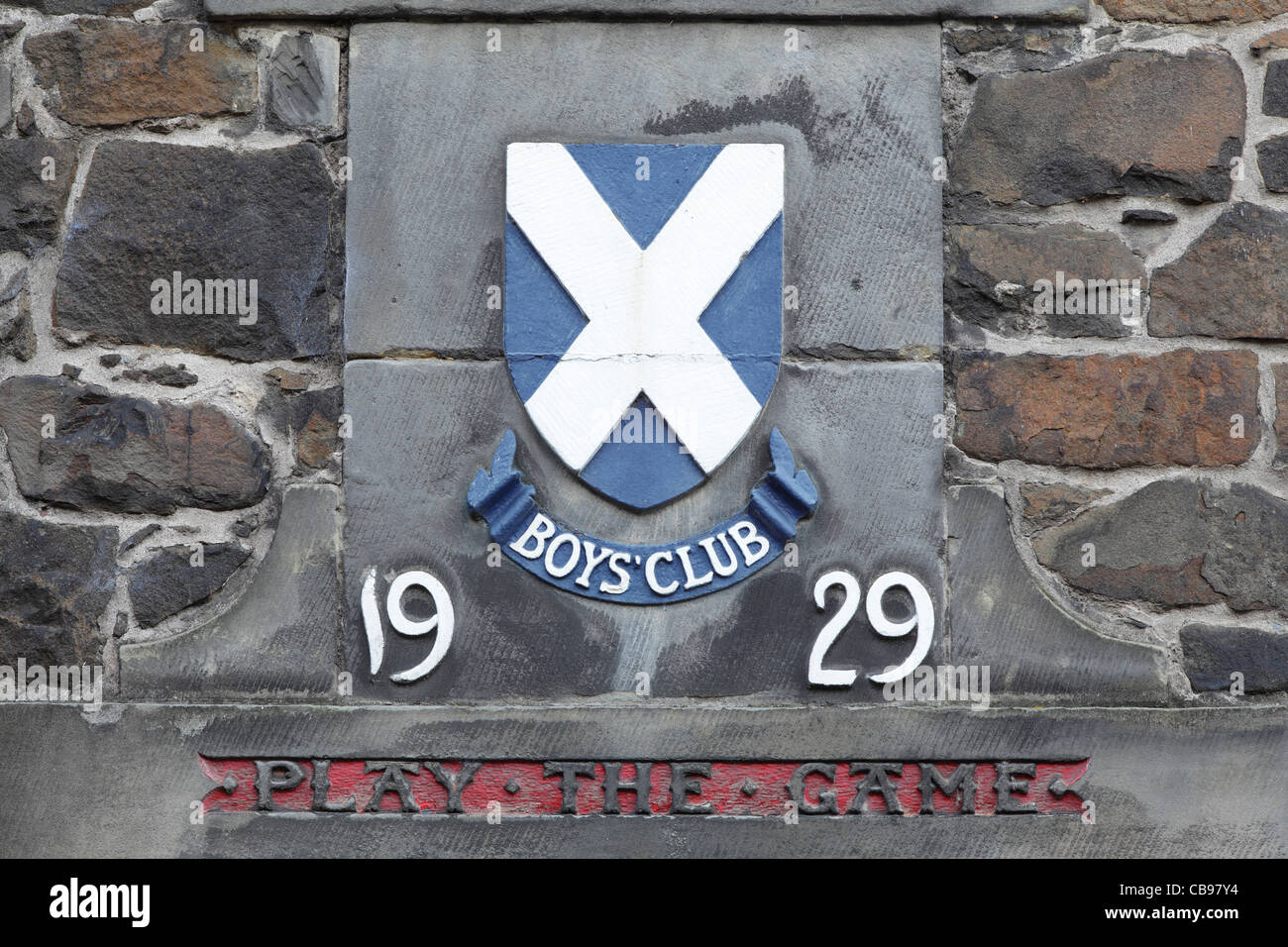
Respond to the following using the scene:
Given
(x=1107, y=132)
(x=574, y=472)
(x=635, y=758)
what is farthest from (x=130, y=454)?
(x=1107, y=132)

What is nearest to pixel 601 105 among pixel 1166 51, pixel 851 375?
pixel 851 375

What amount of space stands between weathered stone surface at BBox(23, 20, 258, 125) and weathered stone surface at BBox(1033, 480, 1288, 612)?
1733mm

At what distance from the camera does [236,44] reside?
2785 millimetres

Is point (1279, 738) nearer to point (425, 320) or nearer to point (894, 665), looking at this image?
point (894, 665)

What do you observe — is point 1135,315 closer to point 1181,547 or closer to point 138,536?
point 1181,547

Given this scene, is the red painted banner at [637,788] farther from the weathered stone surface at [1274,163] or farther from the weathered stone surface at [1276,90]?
the weathered stone surface at [1276,90]

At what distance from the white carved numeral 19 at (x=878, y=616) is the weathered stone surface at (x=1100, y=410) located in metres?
0.29

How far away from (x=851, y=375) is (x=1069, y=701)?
712 millimetres

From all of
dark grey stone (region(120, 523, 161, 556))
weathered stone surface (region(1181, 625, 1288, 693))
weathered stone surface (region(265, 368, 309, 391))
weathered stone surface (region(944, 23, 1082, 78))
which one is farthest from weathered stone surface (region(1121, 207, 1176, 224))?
dark grey stone (region(120, 523, 161, 556))

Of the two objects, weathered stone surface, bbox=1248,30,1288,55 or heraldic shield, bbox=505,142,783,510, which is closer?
heraldic shield, bbox=505,142,783,510

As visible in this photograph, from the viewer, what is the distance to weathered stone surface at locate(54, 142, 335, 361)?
274 centimetres

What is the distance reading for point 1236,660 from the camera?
272cm

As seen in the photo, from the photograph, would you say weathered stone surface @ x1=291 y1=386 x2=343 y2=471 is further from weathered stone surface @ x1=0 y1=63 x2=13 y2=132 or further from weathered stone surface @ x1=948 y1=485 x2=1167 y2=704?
weathered stone surface @ x1=948 y1=485 x2=1167 y2=704

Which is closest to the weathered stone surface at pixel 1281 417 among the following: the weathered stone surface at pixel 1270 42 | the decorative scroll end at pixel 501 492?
the weathered stone surface at pixel 1270 42
